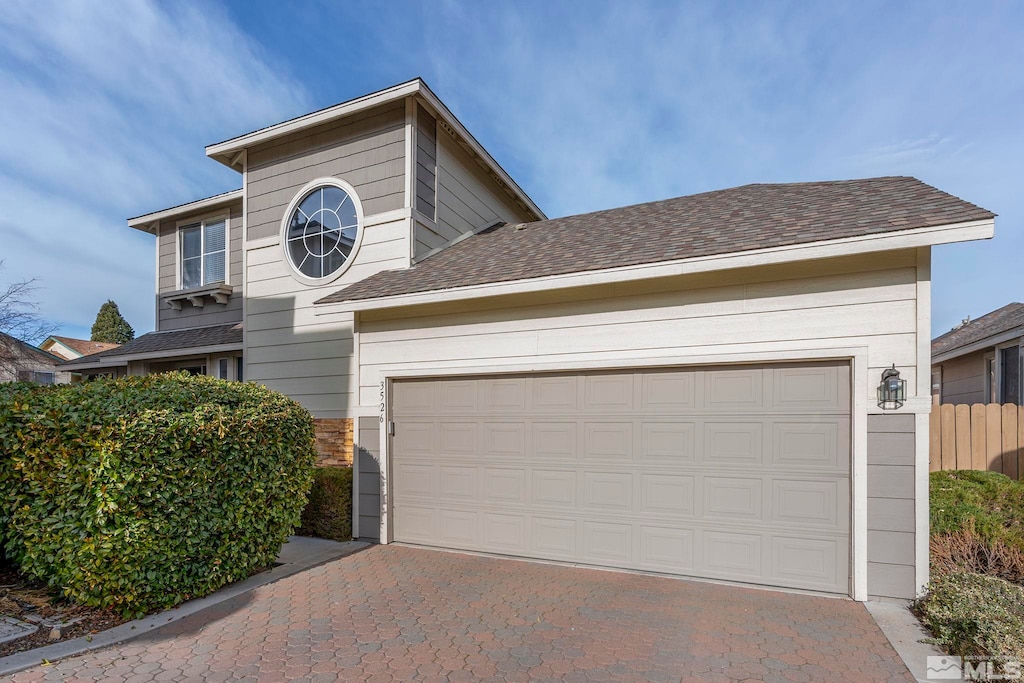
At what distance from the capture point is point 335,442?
25.9 ft

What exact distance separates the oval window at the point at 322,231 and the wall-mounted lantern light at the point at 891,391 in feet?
23.3

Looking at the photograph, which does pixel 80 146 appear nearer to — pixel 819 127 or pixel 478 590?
pixel 478 590

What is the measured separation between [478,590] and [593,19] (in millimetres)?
9083

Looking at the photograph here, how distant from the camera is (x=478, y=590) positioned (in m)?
4.91

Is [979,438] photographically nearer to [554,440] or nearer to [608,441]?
[608,441]

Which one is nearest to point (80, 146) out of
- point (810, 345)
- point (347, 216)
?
point (347, 216)

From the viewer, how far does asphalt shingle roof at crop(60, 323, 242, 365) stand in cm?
977

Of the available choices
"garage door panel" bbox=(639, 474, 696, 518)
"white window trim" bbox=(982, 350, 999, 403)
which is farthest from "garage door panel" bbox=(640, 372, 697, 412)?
"white window trim" bbox=(982, 350, 999, 403)

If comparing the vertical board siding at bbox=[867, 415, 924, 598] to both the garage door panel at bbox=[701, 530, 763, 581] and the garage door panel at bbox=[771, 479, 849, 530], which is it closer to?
the garage door panel at bbox=[771, 479, 849, 530]

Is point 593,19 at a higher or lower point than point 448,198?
higher

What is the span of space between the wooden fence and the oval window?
28.2ft

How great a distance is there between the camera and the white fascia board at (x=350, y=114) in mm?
7566

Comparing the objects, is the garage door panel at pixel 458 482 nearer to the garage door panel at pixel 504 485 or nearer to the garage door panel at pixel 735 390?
the garage door panel at pixel 504 485

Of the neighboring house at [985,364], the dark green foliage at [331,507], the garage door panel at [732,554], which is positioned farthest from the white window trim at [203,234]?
the neighboring house at [985,364]
